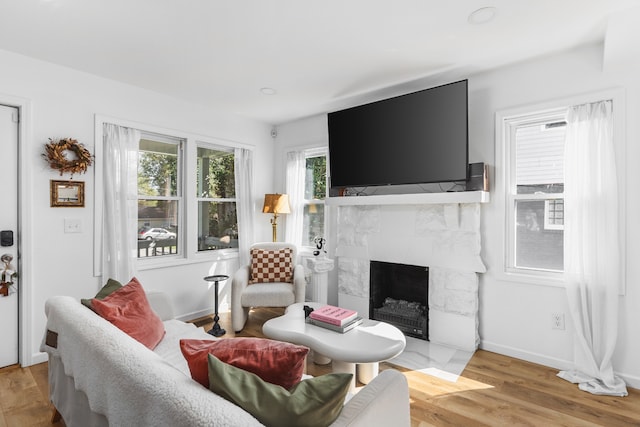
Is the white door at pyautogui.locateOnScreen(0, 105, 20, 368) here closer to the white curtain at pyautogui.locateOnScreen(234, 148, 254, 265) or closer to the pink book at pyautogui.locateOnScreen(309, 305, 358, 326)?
the white curtain at pyautogui.locateOnScreen(234, 148, 254, 265)

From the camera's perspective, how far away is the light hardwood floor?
205 centimetres

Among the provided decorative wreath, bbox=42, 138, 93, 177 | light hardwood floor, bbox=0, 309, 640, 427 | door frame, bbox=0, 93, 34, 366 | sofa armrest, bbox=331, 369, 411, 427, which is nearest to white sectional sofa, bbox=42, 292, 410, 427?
sofa armrest, bbox=331, 369, 411, 427

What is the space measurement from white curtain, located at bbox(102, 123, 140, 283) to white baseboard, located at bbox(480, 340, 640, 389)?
335cm

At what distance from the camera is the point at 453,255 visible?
316 cm

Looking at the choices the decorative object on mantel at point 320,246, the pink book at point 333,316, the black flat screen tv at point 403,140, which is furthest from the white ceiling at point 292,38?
the pink book at point 333,316

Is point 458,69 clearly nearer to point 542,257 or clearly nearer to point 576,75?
point 576,75

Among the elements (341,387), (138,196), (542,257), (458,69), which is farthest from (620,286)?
(138,196)

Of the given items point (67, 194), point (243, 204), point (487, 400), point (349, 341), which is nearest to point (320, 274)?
point (243, 204)

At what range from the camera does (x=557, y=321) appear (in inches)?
107

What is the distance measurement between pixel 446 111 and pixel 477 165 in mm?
526

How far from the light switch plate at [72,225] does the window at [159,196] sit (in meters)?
0.60

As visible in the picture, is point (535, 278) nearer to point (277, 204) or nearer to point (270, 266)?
point (270, 266)

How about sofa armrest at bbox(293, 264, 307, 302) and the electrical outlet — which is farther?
sofa armrest at bbox(293, 264, 307, 302)

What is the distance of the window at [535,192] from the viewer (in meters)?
2.80
